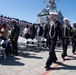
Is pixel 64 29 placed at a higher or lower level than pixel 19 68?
higher

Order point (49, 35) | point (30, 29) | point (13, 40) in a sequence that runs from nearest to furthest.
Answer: point (49, 35), point (13, 40), point (30, 29)

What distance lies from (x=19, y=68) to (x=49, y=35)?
5.67 ft

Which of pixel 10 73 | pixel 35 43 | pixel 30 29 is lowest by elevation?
pixel 10 73

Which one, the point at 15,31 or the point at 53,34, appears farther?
the point at 15,31

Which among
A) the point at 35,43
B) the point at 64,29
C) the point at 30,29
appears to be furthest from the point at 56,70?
the point at 30,29

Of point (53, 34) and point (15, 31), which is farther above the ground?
point (15, 31)

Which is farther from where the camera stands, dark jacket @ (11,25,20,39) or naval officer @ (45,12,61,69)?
dark jacket @ (11,25,20,39)

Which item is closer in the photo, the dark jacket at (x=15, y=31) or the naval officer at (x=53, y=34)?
the naval officer at (x=53, y=34)

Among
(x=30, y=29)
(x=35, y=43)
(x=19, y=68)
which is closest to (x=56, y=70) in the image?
(x=19, y=68)

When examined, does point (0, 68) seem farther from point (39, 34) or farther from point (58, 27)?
point (39, 34)

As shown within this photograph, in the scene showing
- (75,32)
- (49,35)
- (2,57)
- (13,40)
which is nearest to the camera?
(49,35)

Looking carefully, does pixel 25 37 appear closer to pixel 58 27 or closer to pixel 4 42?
pixel 4 42

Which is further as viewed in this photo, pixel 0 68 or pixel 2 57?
pixel 2 57

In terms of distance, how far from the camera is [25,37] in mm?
15023
